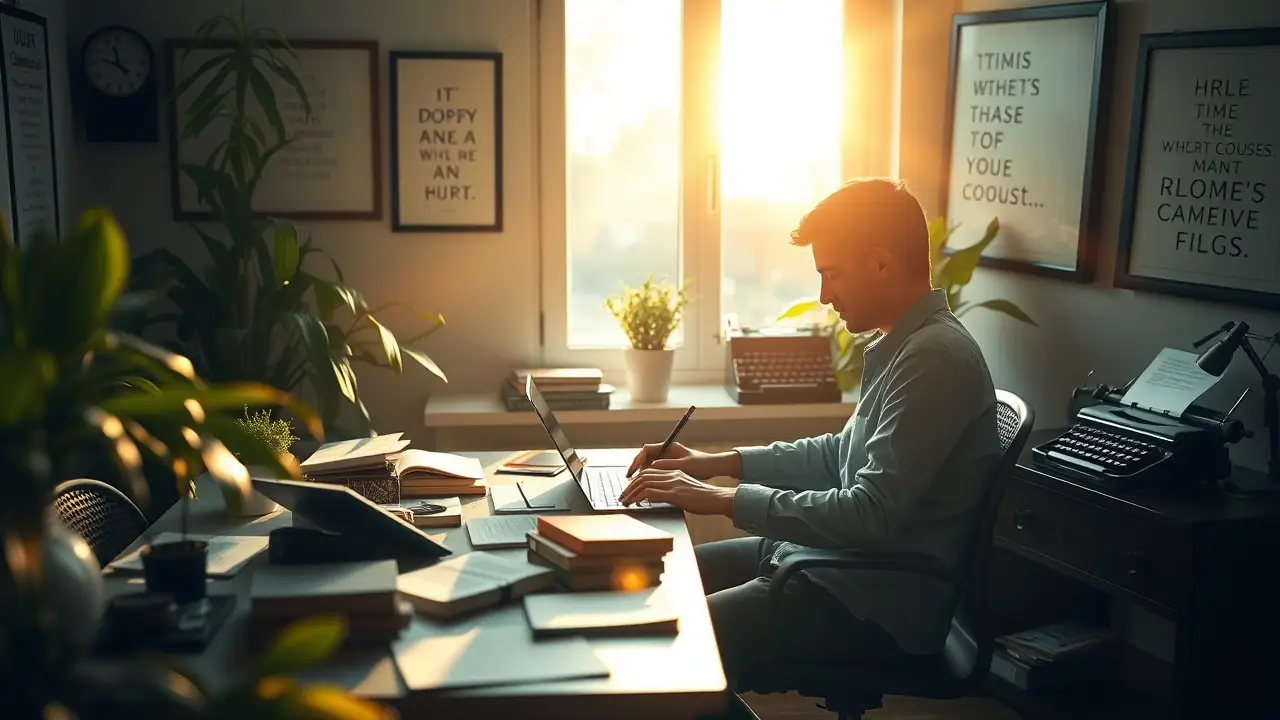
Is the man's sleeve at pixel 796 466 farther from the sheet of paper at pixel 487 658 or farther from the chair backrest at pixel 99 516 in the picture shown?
the chair backrest at pixel 99 516

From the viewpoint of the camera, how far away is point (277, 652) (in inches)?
50.8

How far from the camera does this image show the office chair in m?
2.24

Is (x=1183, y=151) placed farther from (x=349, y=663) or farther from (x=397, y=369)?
(x=349, y=663)

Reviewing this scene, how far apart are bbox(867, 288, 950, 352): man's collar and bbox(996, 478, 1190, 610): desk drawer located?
63 centimetres

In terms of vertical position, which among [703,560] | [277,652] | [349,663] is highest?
[277,652]

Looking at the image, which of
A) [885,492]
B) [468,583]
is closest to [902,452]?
[885,492]

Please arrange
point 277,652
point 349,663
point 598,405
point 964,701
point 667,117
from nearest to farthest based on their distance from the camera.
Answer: point 277,652 → point 349,663 → point 964,701 → point 598,405 → point 667,117

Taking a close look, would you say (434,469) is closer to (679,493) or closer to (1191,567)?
(679,493)

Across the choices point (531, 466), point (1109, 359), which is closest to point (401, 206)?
point (531, 466)

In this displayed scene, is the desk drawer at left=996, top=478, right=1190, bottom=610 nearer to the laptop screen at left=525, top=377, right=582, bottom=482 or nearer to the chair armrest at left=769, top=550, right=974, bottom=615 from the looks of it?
the chair armrest at left=769, top=550, right=974, bottom=615

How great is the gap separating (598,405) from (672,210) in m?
0.74

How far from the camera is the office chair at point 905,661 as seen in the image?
2240mm

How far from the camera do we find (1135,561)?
2627mm

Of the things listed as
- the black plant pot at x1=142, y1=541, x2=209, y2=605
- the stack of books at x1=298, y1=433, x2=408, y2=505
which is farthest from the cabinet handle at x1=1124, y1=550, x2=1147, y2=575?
the black plant pot at x1=142, y1=541, x2=209, y2=605
